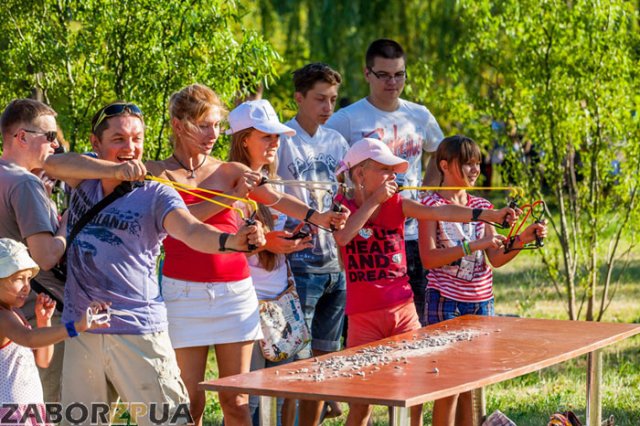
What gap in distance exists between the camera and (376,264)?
18.4 feet

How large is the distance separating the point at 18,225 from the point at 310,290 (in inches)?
67.6

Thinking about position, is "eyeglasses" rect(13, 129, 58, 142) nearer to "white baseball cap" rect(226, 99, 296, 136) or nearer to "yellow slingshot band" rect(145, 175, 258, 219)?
"yellow slingshot band" rect(145, 175, 258, 219)

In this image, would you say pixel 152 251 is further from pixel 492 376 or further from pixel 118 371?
pixel 492 376

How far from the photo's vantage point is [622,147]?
30.6 ft

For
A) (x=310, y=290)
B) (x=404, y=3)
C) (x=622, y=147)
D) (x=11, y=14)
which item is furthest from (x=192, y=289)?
(x=404, y=3)

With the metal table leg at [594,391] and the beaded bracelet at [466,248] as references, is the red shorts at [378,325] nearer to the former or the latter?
the beaded bracelet at [466,248]

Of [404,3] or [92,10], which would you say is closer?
[92,10]

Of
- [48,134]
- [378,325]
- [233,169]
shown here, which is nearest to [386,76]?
[378,325]

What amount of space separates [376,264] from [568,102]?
158 inches

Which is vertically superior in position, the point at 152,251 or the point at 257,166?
the point at 257,166

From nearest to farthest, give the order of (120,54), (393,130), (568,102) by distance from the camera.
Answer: (393,130) < (120,54) < (568,102)

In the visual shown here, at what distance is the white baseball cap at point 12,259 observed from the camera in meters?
4.27

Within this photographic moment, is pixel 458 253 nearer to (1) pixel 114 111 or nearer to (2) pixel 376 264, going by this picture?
(2) pixel 376 264

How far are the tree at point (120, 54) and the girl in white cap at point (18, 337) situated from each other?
2639 mm
